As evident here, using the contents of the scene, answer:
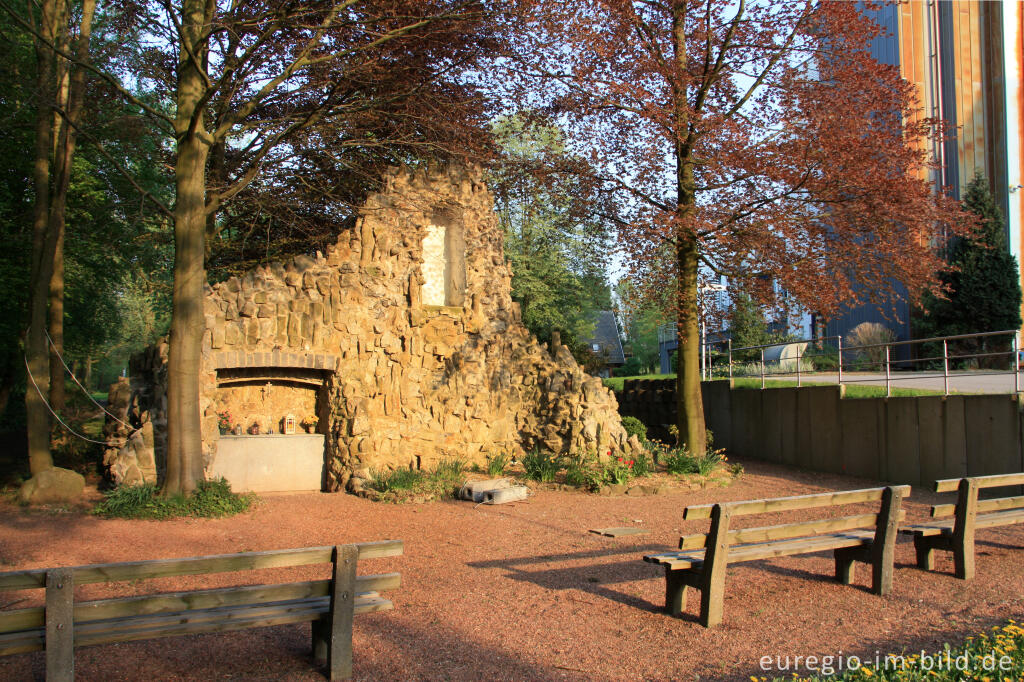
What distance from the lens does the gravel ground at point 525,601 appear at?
5.00 m

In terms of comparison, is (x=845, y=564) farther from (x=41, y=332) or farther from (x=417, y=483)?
(x=41, y=332)

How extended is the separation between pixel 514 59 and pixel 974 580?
12.5 metres

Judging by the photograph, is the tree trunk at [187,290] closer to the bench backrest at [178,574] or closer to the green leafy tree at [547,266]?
the bench backrest at [178,574]

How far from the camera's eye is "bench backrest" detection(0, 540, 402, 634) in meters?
3.99

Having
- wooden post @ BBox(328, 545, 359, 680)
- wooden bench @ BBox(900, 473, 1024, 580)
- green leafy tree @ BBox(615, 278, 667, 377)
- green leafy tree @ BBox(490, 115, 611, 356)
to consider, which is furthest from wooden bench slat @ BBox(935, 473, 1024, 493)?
green leafy tree @ BBox(615, 278, 667, 377)

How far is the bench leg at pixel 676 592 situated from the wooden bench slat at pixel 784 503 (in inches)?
18.0

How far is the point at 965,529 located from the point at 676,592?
308cm

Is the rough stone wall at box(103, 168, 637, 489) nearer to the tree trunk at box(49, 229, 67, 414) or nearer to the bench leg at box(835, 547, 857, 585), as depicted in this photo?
the tree trunk at box(49, 229, 67, 414)

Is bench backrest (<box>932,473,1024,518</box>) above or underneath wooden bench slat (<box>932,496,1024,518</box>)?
above

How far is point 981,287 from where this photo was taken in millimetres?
24797

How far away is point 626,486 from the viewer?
12.3 m

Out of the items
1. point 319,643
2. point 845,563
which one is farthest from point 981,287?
point 319,643

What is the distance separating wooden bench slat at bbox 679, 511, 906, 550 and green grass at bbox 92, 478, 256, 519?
672 centimetres

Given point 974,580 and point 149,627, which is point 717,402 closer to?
point 974,580
